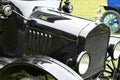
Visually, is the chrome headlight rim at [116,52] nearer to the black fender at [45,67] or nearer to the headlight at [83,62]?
the headlight at [83,62]

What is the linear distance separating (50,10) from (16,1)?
47 centimetres

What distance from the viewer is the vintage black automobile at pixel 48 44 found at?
3246 mm

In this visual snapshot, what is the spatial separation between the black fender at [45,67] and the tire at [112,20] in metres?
6.90

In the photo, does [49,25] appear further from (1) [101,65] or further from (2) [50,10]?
(1) [101,65]

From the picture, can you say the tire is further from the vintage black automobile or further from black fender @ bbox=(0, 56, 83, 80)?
black fender @ bbox=(0, 56, 83, 80)

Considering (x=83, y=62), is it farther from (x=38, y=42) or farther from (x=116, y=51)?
(x=116, y=51)

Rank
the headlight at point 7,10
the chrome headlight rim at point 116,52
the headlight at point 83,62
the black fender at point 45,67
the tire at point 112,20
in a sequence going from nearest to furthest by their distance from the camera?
1. the black fender at point 45,67
2. the headlight at point 83,62
3. the headlight at point 7,10
4. the chrome headlight rim at point 116,52
5. the tire at point 112,20

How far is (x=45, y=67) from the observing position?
122 inches

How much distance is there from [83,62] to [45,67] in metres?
0.47

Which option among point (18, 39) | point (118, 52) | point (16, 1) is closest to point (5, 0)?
point (16, 1)

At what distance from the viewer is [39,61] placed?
10.5 feet

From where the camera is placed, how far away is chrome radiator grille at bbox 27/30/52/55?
11.7 ft

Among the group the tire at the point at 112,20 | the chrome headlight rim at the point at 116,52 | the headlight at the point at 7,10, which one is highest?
the headlight at the point at 7,10

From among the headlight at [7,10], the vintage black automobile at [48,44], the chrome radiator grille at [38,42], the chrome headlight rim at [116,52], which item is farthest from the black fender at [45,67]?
the chrome headlight rim at [116,52]
